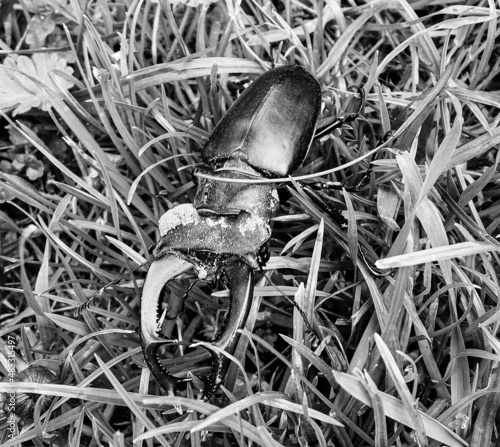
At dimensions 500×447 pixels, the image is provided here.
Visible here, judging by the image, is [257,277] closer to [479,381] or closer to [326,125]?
[326,125]

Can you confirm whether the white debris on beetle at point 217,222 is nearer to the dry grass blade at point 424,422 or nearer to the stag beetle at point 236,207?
the stag beetle at point 236,207

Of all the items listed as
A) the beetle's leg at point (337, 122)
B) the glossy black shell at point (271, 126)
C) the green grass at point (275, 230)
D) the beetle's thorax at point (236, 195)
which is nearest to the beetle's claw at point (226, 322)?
the green grass at point (275, 230)

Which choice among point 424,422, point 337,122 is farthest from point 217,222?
point 424,422

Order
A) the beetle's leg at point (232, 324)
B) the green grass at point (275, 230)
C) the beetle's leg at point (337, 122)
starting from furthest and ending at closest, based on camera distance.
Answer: the beetle's leg at point (337, 122), the green grass at point (275, 230), the beetle's leg at point (232, 324)

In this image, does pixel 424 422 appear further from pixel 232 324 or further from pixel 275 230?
pixel 275 230

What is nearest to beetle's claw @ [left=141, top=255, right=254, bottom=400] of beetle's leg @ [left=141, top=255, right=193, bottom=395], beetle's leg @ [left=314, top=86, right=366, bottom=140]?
beetle's leg @ [left=141, top=255, right=193, bottom=395]

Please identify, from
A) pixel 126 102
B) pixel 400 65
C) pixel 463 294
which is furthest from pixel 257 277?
pixel 400 65

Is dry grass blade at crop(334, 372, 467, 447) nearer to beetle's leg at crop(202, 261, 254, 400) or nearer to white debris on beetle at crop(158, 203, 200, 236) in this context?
beetle's leg at crop(202, 261, 254, 400)
